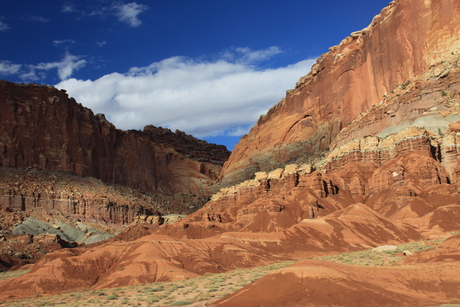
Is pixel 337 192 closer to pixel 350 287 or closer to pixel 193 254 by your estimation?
pixel 193 254

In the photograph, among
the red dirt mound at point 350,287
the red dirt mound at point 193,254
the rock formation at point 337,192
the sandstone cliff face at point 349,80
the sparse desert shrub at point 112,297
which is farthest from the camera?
the sandstone cliff face at point 349,80

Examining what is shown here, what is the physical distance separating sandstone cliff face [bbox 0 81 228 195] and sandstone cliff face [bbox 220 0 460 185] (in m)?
18.3

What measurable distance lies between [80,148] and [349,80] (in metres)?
65.8

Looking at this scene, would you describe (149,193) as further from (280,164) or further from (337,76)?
(337,76)

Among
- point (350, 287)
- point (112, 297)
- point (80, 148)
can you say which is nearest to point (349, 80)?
point (80, 148)

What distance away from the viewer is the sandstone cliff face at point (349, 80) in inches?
2830

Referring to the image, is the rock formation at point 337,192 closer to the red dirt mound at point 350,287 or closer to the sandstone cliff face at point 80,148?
the red dirt mound at point 350,287

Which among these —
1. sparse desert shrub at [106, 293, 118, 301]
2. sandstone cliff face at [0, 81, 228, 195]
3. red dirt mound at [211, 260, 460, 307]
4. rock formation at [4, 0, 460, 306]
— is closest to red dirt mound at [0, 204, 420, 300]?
rock formation at [4, 0, 460, 306]

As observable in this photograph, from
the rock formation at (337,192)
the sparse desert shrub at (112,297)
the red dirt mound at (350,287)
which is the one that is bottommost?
the sparse desert shrub at (112,297)

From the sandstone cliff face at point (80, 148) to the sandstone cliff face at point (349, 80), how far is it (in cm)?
1825

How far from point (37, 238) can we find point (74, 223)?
1782cm

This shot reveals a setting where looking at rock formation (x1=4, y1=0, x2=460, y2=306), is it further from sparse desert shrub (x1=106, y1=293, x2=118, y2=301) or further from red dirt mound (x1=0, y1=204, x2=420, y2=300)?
sparse desert shrub (x1=106, y1=293, x2=118, y2=301)

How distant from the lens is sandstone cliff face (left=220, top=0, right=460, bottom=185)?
71.9 meters

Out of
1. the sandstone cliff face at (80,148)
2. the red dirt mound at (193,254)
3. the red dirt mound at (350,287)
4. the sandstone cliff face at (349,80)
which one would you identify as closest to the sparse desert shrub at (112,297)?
the red dirt mound at (193,254)
